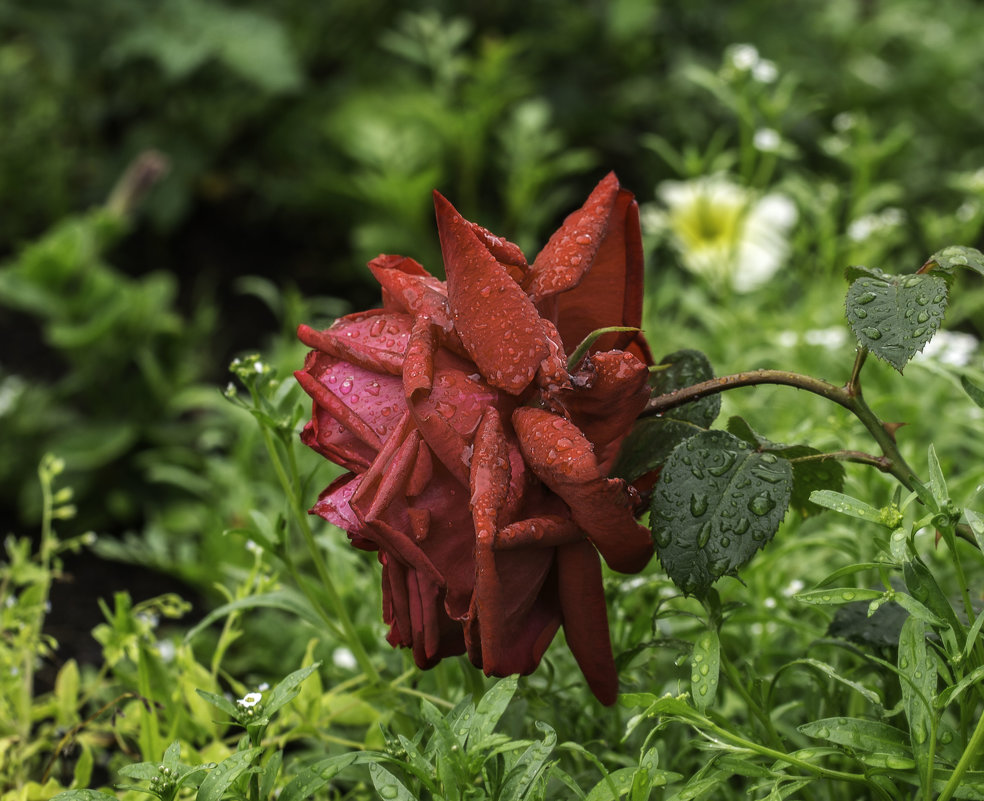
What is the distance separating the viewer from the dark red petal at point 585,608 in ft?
2.02

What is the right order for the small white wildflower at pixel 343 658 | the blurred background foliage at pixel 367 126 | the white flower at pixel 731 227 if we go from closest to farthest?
1. the small white wildflower at pixel 343 658
2. the white flower at pixel 731 227
3. the blurred background foliage at pixel 367 126

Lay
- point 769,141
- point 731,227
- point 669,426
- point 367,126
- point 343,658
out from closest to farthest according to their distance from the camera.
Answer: point 669,426
point 343,658
point 769,141
point 731,227
point 367,126

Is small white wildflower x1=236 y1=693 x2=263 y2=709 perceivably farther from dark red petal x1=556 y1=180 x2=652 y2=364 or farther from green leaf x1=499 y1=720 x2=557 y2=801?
dark red petal x1=556 y1=180 x2=652 y2=364

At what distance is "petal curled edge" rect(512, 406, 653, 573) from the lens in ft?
1.85

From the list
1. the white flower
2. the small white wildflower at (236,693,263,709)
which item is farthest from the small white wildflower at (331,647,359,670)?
the white flower

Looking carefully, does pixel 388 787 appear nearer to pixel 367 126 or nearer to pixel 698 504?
pixel 698 504

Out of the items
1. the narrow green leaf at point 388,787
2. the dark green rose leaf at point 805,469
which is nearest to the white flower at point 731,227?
the dark green rose leaf at point 805,469

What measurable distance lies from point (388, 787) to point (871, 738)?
301 mm

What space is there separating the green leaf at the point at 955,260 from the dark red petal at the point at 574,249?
0.66ft

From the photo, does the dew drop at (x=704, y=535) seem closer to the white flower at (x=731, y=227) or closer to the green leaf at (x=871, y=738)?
the green leaf at (x=871, y=738)

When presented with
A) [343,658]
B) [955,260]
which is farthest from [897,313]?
[343,658]

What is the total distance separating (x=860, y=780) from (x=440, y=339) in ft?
1.26

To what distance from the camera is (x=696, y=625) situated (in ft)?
3.24

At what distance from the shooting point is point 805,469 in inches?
27.9
